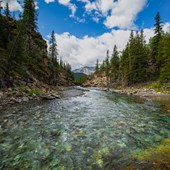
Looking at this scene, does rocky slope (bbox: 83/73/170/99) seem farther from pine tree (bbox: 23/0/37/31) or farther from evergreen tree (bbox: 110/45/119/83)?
pine tree (bbox: 23/0/37/31)

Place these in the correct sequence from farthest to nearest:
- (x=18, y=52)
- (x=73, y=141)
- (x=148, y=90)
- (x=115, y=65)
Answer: (x=115, y=65)
(x=148, y=90)
(x=18, y=52)
(x=73, y=141)

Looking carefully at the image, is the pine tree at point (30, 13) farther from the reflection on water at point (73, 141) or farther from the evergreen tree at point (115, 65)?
the reflection on water at point (73, 141)

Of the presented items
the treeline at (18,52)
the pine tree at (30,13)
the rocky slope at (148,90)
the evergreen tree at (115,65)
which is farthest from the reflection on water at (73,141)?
the evergreen tree at (115,65)

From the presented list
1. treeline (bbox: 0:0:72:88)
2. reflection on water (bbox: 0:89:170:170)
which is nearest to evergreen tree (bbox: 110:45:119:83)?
treeline (bbox: 0:0:72:88)

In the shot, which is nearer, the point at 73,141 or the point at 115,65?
the point at 73,141

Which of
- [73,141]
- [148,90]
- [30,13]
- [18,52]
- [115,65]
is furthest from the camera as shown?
[115,65]

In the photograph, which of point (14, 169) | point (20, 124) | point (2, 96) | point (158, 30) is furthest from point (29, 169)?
point (158, 30)

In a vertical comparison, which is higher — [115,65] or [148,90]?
[115,65]

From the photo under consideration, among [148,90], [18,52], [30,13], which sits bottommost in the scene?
[148,90]

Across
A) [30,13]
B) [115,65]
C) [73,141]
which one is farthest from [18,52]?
[115,65]

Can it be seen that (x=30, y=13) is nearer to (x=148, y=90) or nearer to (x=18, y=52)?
(x=18, y=52)

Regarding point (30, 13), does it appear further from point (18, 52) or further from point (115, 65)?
point (115, 65)

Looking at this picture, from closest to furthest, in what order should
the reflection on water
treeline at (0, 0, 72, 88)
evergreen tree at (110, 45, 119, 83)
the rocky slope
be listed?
1. the reflection on water
2. treeline at (0, 0, 72, 88)
3. the rocky slope
4. evergreen tree at (110, 45, 119, 83)

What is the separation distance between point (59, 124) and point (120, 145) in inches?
206
